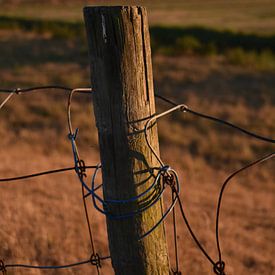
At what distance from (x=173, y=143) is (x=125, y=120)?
7408 mm

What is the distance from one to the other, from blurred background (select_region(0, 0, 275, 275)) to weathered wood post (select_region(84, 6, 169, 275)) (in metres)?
1.53

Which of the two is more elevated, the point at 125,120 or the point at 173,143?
the point at 173,143

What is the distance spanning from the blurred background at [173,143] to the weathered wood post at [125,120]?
5.01ft

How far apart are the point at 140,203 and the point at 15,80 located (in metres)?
11.5

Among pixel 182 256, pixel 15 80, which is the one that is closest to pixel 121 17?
pixel 182 256

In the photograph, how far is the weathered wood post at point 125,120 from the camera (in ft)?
5.77

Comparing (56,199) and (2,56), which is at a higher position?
(2,56)

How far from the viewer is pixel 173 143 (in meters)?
9.20

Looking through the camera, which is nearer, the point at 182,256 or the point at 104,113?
the point at 104,113

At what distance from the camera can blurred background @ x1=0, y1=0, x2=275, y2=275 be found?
4.30 metres

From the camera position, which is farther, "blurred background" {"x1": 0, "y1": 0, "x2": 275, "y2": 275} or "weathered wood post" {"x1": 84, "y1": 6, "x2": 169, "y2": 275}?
"blurred background" {"x1": 0, "y1": 0, "x2": 275, "y2": 275}

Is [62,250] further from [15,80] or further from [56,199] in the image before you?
[15,80]

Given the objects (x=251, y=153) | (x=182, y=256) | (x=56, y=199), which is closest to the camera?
(x=182, y=256)

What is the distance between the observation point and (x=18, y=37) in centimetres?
1961
